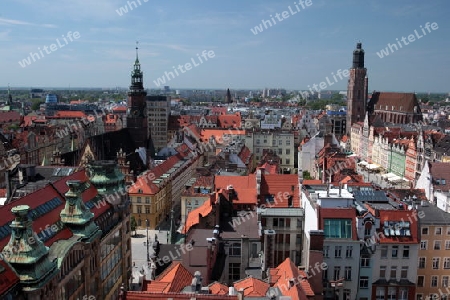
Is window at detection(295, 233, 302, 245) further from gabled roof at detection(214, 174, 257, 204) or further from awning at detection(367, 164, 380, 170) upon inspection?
awning at detection(367, 164, 380, 170)

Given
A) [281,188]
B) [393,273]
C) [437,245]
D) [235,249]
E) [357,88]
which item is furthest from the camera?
[357,88]

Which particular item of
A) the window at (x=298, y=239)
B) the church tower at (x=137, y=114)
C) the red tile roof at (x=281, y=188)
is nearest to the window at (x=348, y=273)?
the window at (x=298, y=239)

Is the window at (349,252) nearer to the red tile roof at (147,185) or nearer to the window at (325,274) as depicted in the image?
the window at (325,274)

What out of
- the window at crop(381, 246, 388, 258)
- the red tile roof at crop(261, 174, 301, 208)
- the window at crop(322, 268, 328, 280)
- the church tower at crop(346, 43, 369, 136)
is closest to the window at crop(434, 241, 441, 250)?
the window at crop(381, 246, 388, 258)

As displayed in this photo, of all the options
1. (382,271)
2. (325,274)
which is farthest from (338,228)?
(382,271)

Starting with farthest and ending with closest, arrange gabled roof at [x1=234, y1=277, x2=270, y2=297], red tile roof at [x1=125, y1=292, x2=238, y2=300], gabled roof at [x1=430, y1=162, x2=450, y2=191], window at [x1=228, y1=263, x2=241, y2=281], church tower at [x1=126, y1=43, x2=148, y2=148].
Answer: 1. church tower at [x1=126, y1=43, x2=148, y2=148]
2. gabled roof at [x1=430, y1=162, x2=450, y2=191]
3. window at [x1=228, y1=263, x2=241, y2=281]
4. gabled roof at [x1=234, y1=277, x2=270, y2=297]
5. red tile roof at [x1=125, y1=292, x2=238, y2=300]

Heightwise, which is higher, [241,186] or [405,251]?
[241,186]

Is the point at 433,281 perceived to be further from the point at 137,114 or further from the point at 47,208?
Result: the point at 137,114
